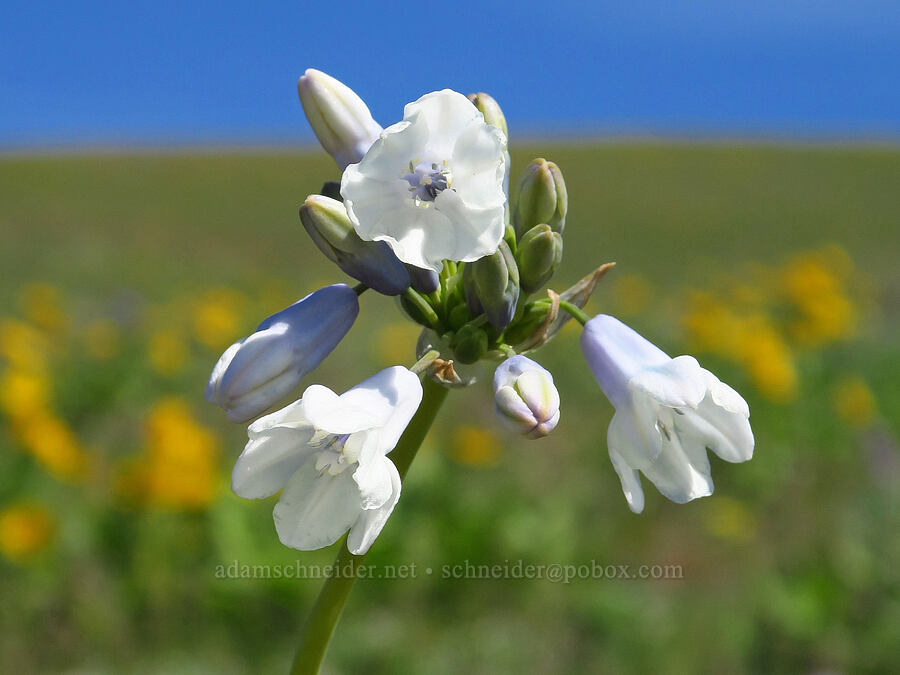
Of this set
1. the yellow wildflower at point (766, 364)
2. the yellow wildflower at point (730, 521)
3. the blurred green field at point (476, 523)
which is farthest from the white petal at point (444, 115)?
the yellow wildflower at point (766, 364)

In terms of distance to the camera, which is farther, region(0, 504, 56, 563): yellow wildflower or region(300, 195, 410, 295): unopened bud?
region(0, 504, 56, 563): yellow wildflower

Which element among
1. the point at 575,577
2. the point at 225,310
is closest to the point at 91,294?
the point at 225,310

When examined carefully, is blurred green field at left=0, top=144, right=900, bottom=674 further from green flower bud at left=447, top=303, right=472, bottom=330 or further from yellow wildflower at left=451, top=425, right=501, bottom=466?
green flower bud at left=447, top=303, right=472, bottom=330

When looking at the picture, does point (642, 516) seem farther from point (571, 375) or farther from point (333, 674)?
point (571, 375)

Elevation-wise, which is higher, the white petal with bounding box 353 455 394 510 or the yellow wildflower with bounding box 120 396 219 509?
the white petal with bounding box 353 455 394 510

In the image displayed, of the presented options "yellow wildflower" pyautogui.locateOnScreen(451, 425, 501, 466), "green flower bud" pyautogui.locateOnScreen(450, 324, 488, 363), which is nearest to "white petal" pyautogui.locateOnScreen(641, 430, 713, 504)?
"green flower bud" pyautogui.locateOnScreen(450, 324, 488, 363)
